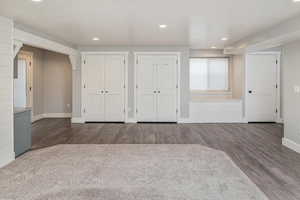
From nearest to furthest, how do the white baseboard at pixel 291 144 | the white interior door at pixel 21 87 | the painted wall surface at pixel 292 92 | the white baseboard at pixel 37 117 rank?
1. the white baseboard at pixel 291 144
2. the painted wall surface at pixel 292 92
3. the white interior door at pixel 21 87
4. the white baseboard at pixel 37 117

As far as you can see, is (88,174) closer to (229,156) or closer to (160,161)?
(160,161)

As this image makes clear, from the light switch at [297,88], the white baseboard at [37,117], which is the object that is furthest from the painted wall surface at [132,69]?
the light switch at [297,88]

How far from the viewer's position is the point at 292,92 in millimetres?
4742

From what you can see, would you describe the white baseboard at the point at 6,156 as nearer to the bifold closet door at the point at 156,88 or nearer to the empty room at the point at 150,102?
the empty room at the point at 150,102

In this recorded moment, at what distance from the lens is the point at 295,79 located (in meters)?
4.63

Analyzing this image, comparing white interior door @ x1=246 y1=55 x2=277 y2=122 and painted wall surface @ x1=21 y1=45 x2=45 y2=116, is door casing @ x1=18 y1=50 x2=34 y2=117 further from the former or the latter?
white interior door @ x1=246 y1=55 x2=277 y2=122

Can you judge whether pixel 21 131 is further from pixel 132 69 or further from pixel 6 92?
pixel 132 69

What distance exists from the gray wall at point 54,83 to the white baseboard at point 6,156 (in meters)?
4.71

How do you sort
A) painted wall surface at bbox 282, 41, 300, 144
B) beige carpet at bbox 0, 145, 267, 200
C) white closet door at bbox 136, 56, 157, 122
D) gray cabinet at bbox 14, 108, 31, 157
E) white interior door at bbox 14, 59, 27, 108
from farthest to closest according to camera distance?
1. white closet door at bbox 136, 56, 157, 122
2. white interior door at bbox 14, 59, 27, 108
3. painted wall surface at bbox 282, 41, 300, 144
4. gray cabinet at bbox 14, 108, 31, 157
5. beige carpet at bbox 0, 145, 267, 200

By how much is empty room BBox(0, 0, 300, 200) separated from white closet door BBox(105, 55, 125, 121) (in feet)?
0.10

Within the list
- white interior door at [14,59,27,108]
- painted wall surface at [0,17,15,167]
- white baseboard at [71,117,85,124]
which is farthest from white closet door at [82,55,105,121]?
painted wall surface at [0,17,15,167]

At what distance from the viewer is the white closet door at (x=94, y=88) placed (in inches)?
298

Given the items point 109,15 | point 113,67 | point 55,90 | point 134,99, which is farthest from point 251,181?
point 55,90

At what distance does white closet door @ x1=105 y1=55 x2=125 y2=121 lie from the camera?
7.58 metres
